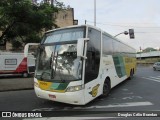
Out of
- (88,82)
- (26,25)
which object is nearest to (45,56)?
(88,82)

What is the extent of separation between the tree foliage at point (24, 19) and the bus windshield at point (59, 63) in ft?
27.4

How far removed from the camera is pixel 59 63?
957 cm

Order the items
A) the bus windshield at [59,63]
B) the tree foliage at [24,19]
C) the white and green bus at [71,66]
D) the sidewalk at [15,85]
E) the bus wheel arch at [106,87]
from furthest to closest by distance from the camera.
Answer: the tree foliage at [24,19] < the sidewalk at [15,85] < the bus wheel arch at [106,87] < the bus windshield at [59,63] < the white and green bus at [71,66]

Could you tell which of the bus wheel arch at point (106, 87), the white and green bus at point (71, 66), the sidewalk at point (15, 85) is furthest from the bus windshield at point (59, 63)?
the sidewalk at point (15, 85)

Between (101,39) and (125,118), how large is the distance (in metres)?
4.53

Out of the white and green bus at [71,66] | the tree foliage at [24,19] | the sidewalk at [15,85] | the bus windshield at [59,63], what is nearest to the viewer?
the white and green bus at [71,66]

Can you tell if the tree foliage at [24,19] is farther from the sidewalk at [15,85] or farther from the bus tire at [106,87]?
the bus tire at [106,87]

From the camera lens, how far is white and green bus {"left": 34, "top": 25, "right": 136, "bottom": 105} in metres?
9.19

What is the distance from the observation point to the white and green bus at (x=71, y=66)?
9188mm

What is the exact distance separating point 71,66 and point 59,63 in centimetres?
52

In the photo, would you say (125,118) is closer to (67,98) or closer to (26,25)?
(67,98)

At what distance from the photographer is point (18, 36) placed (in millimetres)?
20672

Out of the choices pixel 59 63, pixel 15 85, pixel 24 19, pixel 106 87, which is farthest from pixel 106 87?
pixel 24 19

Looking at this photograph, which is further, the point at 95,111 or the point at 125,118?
the point at 95,111
